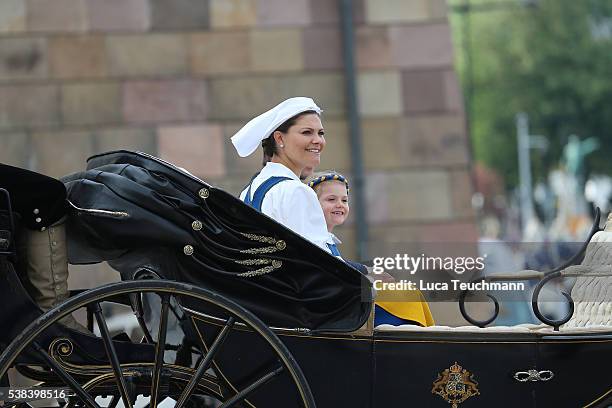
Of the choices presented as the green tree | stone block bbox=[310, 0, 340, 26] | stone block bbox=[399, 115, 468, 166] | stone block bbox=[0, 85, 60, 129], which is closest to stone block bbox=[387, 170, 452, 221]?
stone block bbox=[399, 115, 468, 166]

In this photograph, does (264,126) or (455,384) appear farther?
(264,126)

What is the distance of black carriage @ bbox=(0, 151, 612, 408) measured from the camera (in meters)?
3.76

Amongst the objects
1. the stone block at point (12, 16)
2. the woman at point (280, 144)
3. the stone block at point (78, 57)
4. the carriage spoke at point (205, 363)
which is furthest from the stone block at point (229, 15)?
the carriage spoke at point (205, 363)

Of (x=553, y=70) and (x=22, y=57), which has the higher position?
(x=553, y=70)

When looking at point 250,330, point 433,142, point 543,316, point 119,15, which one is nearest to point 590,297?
point 543,316

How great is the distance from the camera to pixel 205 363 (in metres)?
3.67

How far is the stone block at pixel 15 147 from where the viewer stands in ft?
29.6

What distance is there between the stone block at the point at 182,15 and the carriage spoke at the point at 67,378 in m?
5.94

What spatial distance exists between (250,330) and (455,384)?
30.3 inches

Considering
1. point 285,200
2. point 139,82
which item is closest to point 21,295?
point 285,200

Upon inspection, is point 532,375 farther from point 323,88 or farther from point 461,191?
point 323,88

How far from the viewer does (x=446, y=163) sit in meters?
9.40

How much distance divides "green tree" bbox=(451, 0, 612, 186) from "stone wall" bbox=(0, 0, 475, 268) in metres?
29.0

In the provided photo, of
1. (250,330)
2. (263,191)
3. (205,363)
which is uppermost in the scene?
(263,191)
